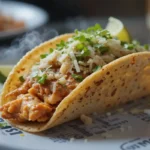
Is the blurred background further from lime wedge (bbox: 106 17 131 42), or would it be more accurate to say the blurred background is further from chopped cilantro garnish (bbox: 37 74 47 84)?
chopped cilantro garnish (bbox: 37 74 47 84)

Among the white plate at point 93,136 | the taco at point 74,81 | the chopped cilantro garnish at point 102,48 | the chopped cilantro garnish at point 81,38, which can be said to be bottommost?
the white plate at point 93,136

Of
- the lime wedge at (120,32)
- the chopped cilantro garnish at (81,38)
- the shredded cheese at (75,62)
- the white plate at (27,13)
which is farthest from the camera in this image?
the white plate at (27,13)

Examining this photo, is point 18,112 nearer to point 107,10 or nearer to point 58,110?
point 58,110

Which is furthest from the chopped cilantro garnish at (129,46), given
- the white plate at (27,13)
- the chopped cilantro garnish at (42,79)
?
the white plate at (27,13)

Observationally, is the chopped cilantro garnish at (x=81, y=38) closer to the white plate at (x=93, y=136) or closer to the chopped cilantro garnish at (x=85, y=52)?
the chopped cilantro garnish at (x=85, y=52)

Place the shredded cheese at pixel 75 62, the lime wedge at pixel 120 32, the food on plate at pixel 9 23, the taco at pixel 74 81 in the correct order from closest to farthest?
the taco at pixel 74 81
the shredded cheese at pixel 75 62
the lime wedge at pixel 120 32
the food on plate at pixel 9 23

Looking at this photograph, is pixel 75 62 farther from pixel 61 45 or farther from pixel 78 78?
pixel 61 45

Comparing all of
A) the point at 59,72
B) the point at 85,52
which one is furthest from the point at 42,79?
the point at 85,52
